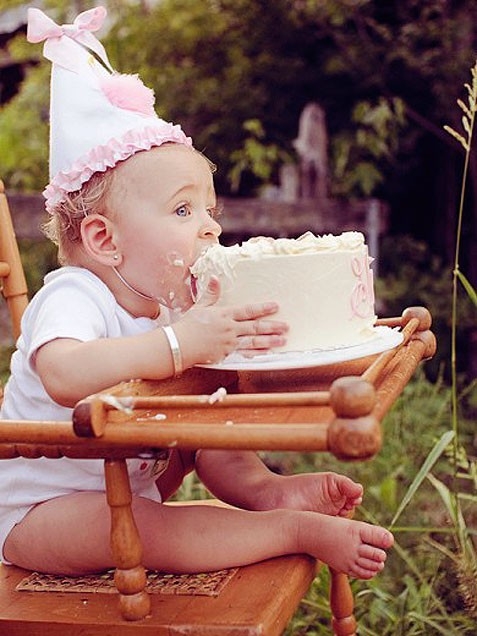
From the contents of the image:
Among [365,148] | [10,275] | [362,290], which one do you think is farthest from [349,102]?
[362,290]

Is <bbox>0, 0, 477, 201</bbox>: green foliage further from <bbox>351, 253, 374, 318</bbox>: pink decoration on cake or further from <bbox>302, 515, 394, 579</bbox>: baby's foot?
<bbox>302, 515, 394, 579</bbox>: baby's foot

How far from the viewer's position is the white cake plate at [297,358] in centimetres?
128

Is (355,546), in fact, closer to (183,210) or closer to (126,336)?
(126,336)

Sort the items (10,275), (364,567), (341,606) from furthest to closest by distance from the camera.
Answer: (10,275)
(341,606)
(364,567)

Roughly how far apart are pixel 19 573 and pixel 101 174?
61cm

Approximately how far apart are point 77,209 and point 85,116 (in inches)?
5.6

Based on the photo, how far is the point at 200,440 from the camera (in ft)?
3.62

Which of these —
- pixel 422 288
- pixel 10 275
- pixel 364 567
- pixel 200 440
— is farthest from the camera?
pixel 422 288

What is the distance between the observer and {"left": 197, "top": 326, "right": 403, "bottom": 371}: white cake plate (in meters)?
→ 1.28

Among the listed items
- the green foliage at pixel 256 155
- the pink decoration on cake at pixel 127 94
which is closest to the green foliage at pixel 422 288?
the green foliage at pixel 256 155

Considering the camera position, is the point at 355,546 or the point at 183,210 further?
the point at 183,210

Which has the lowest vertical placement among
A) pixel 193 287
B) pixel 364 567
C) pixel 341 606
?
pixel 341 606

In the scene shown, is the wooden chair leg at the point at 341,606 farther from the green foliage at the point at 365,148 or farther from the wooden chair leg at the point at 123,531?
the green foliage at the point at 365,148

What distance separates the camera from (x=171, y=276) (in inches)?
59.6
